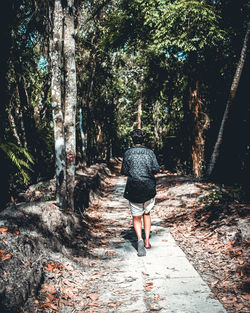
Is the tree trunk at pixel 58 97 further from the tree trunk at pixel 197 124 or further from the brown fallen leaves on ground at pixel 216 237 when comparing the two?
the tree trunk at pixel 197 124

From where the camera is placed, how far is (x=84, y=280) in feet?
13.8

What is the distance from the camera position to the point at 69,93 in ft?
19.8

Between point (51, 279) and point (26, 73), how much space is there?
8.54m

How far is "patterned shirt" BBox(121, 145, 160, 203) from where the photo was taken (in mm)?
5070

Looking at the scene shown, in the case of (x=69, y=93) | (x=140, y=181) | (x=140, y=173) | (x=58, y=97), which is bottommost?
(x=140, y=181)

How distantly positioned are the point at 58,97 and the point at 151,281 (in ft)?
12.4

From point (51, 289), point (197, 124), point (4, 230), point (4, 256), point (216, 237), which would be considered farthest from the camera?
point (197, 124)

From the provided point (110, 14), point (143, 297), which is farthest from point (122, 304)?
point (110, 14)

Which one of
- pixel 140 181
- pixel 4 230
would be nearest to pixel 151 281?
pixel 140 181

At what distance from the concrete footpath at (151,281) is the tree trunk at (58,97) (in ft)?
5.60

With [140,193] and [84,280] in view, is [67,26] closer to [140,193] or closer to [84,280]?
[140,193]

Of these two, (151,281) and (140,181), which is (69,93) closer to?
(140,181)

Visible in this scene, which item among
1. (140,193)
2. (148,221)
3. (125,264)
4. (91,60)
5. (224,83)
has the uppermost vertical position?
(91,60)

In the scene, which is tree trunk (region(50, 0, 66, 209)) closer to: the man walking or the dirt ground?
the dirt ground
